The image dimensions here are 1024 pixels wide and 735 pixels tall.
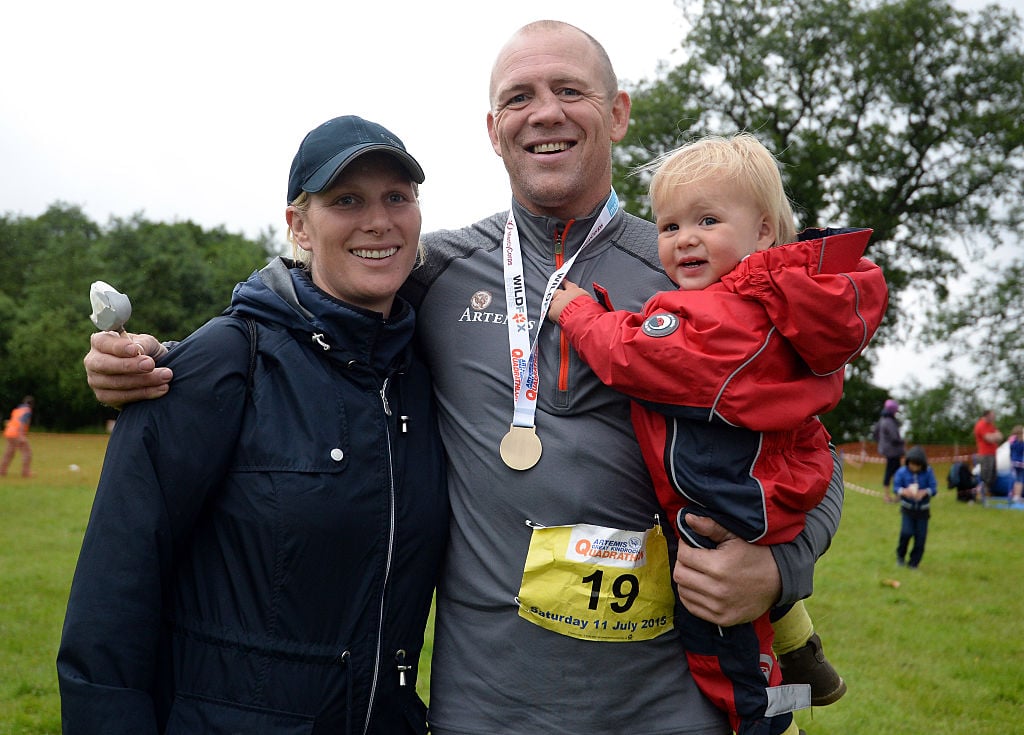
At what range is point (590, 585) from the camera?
8.49 feet

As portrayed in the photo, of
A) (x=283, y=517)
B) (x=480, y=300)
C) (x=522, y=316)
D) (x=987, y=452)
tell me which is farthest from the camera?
(x=987, y=452)

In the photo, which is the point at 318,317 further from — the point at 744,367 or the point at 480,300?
the point at 744,367

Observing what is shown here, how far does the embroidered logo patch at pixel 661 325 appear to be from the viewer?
2.48 metres

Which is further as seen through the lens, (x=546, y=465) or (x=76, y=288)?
(x=76, y=288)

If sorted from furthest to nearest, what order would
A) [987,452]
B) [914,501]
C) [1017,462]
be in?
[987,452] < [1017,462] < [914,501]

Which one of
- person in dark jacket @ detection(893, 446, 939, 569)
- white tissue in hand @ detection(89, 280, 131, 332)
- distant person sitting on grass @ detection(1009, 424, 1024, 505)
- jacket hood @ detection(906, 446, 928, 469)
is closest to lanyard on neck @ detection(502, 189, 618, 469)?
white tissue in hand @ detection(89, 280, 131, 332)

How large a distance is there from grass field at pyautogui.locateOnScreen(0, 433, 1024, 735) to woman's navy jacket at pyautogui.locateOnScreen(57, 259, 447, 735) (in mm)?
4219

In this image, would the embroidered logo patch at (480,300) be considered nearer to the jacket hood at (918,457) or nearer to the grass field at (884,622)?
the grass field at (884,622)

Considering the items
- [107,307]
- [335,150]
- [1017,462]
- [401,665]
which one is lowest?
[401,665]

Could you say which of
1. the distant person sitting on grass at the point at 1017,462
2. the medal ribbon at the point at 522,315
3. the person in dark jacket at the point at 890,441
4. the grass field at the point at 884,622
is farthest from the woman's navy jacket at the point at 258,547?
the distant person sitting on grass at the point at 1017,462

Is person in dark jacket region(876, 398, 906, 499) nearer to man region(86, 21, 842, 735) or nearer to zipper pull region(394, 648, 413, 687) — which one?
man region(86, 21, 842, 735)

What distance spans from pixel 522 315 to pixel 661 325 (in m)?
0.52

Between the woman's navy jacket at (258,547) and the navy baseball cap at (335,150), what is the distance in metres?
0.30

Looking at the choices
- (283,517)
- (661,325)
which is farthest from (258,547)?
(661,325)
